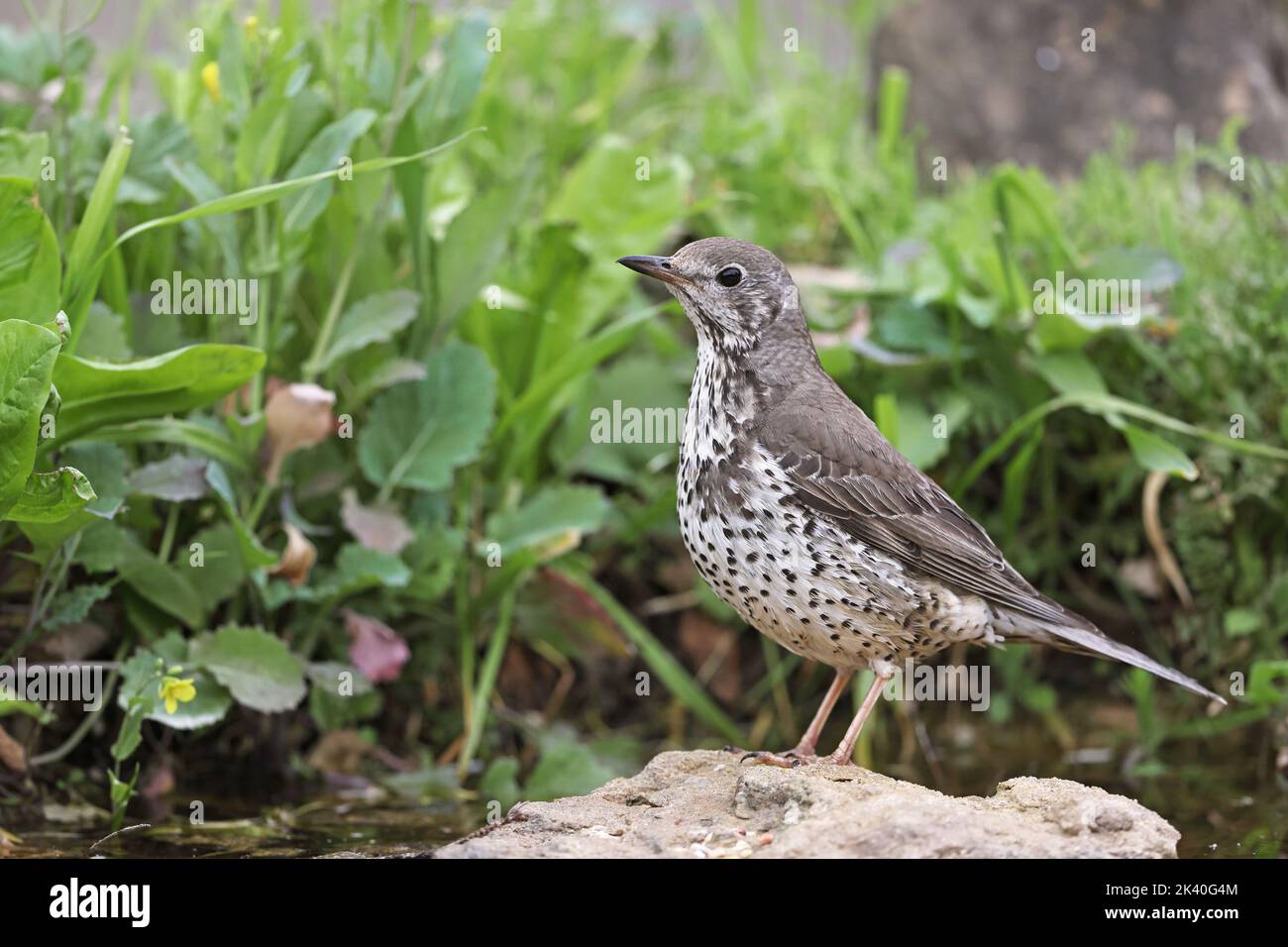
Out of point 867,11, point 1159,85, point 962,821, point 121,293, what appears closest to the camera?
point 962,821

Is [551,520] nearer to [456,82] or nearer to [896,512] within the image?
[896,512]

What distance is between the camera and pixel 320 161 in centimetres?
462

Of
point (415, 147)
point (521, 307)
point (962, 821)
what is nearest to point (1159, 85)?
point (521, 307)

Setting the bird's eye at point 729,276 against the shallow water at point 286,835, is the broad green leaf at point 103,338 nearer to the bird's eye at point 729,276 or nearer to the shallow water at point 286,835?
the shallow water at point 286,835

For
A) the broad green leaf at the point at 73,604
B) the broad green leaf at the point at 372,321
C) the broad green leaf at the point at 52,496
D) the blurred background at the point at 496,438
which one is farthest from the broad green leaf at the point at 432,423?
the broad green leaf at the point at 52,496

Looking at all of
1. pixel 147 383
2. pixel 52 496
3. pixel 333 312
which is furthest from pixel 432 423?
pixel 52 496

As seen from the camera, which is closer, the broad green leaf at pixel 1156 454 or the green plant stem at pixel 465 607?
the broad green leaf at pixel 1156 454

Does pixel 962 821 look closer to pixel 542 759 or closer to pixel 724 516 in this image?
pixel 724 516

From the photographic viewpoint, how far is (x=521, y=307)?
18.8 ft

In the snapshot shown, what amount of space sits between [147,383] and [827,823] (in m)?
2.22

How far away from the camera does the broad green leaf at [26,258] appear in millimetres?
4047

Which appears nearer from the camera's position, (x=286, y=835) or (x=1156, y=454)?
(x=286, y=835)

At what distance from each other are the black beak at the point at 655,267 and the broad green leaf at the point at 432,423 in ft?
3.47

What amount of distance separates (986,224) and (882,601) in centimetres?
316
